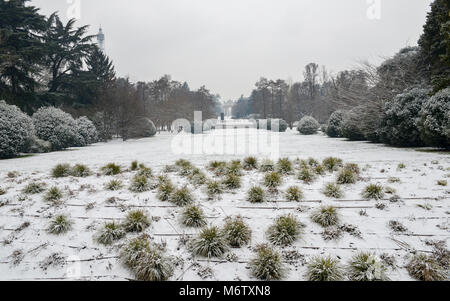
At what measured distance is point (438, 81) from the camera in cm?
836

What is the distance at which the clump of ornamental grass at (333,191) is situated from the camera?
13.7ft

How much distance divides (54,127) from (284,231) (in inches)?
600

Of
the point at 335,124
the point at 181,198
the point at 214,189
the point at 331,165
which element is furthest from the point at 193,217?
the point at 335,124

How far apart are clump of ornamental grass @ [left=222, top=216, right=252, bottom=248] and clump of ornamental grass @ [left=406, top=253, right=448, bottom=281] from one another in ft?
6.01

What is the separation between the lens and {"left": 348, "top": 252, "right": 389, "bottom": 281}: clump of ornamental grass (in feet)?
8.15

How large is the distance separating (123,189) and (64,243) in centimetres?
153

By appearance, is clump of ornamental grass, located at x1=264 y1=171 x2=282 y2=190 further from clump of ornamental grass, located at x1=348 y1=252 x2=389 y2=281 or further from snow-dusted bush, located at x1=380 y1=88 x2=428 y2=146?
snow-dusted bush, located at x1=380 y1=88 x2=428 y2=146

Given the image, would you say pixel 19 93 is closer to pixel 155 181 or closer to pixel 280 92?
pixel 155 181

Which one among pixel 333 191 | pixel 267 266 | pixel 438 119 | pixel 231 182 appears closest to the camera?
pixel 267 266

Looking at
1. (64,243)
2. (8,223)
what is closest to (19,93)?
(8,223)

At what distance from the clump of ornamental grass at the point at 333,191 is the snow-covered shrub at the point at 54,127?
14.8 meters

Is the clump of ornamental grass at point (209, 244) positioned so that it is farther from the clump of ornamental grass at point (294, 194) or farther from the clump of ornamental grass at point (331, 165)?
the clump of ornamental grass at point (331, 165)

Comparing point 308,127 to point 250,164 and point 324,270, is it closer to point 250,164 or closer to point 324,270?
point 250,164

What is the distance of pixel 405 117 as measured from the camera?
9.76 metres
